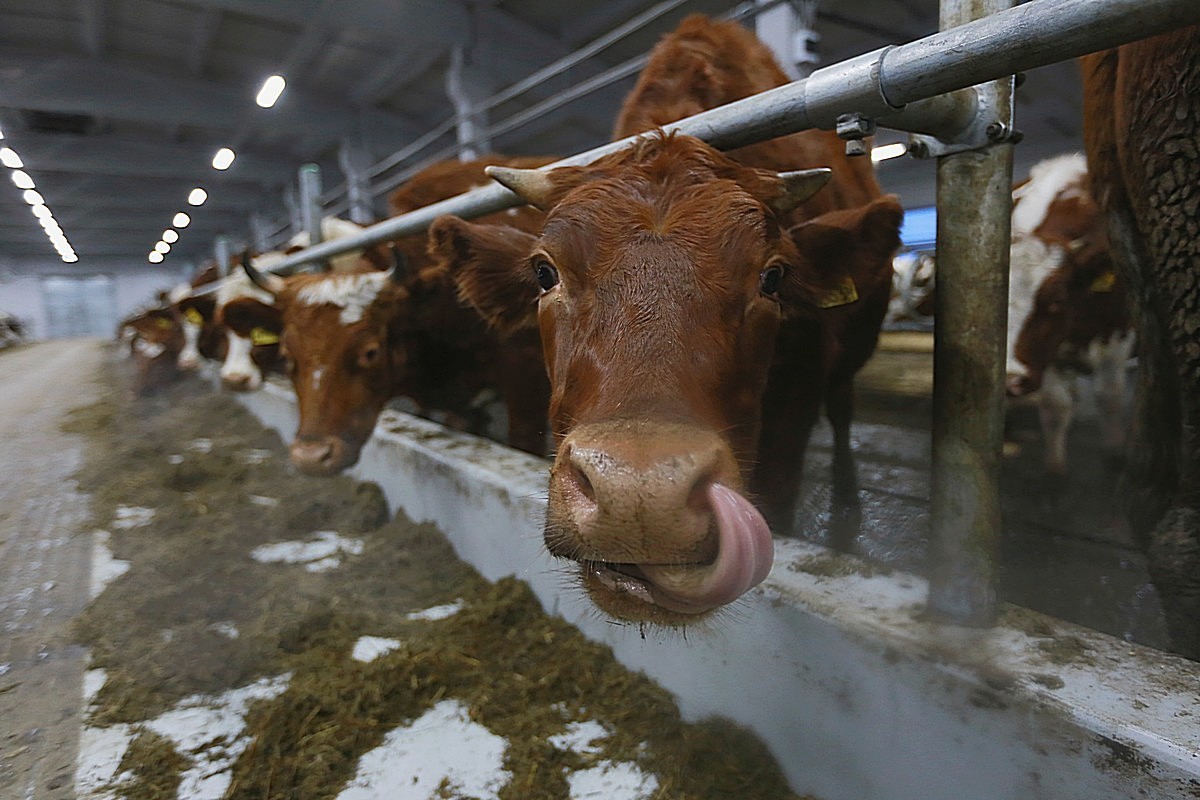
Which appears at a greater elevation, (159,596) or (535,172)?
(535,172)

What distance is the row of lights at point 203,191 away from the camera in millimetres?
8969

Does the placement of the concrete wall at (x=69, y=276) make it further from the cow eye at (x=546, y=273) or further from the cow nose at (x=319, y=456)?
the cow eye at (x=546, y=273)

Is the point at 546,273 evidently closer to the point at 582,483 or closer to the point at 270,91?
the point at 582,483

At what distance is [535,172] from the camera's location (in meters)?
1.73

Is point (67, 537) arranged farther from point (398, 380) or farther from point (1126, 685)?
point (1126, 685)

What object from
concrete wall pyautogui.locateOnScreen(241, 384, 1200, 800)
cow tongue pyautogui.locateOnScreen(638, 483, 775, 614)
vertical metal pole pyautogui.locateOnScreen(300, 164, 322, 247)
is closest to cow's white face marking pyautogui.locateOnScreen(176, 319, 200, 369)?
vertical metal pole pyautogui.locateOnScreen(300, 164, 322, 247)

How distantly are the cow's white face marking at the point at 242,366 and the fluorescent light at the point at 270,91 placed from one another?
4.83 meters

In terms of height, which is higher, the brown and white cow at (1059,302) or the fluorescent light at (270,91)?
the fluorescent light at (270,91)

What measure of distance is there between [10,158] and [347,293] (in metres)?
3.35

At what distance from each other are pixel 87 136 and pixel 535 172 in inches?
286

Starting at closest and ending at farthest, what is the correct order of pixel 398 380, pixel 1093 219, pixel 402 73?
pixel 398 380 < pixel 1093 219 < pixel 402 73

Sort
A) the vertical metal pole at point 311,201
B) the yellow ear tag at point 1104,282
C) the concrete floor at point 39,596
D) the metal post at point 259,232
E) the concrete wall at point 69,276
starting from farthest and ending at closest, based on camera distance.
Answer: the metal post at point 259,232
the concrete wall at point 69,276
the vertical metal pole at point 311,201
the yellow ear tag at point 1104,282
the concrete floor at point 39,596

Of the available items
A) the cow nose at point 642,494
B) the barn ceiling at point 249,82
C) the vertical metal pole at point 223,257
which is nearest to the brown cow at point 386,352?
the cow nose at point 642,494

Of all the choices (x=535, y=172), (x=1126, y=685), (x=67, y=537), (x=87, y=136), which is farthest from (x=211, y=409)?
(x=1126, y=685)
